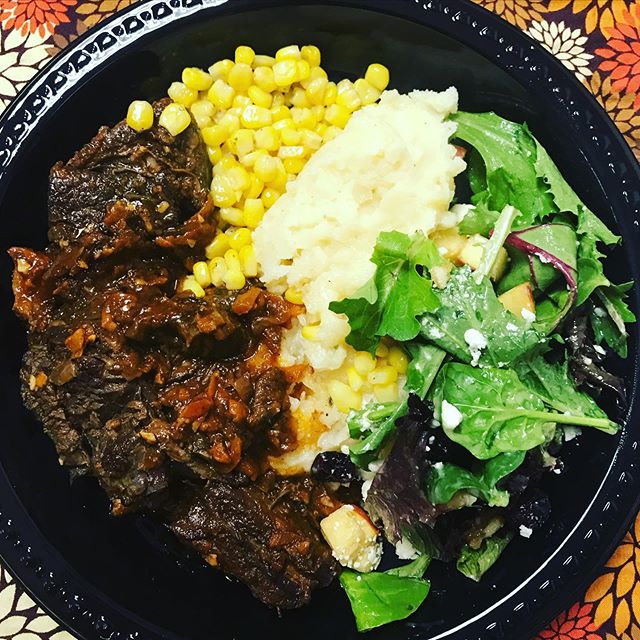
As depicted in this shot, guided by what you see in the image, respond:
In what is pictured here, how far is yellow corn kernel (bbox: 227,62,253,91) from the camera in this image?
4.19 meters

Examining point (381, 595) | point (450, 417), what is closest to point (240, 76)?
point (450, 417)

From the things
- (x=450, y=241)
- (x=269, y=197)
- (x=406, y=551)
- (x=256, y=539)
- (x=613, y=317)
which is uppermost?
(x=269, y=197)

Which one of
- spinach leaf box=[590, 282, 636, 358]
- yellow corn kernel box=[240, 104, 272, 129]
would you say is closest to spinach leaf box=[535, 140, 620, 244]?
spinach leaf box=[590, 282, 636, 358]

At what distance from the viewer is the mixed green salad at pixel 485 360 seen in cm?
367

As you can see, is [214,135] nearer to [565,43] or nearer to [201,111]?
[201,111]

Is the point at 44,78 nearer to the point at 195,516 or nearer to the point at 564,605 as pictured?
the point at 195,516

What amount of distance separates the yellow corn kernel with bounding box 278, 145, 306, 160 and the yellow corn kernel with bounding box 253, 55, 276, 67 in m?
0.52

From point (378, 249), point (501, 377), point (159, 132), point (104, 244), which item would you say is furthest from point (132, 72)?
point (501, 377)

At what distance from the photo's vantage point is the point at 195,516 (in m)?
3.97

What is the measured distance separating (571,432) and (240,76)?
290cm

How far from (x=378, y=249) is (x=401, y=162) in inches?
23.8

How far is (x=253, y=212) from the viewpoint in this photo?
14.0 ft

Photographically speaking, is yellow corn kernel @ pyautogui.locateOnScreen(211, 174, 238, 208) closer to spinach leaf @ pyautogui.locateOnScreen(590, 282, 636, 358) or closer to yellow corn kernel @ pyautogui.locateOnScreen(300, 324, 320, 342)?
yellow corn kernel @ pyautogui.locateOnScreen(300, 324, 320, 342)

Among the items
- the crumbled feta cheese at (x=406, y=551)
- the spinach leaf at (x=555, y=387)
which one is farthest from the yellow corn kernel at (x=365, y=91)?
the crumbled feta cheese at (x=406, y=551)
